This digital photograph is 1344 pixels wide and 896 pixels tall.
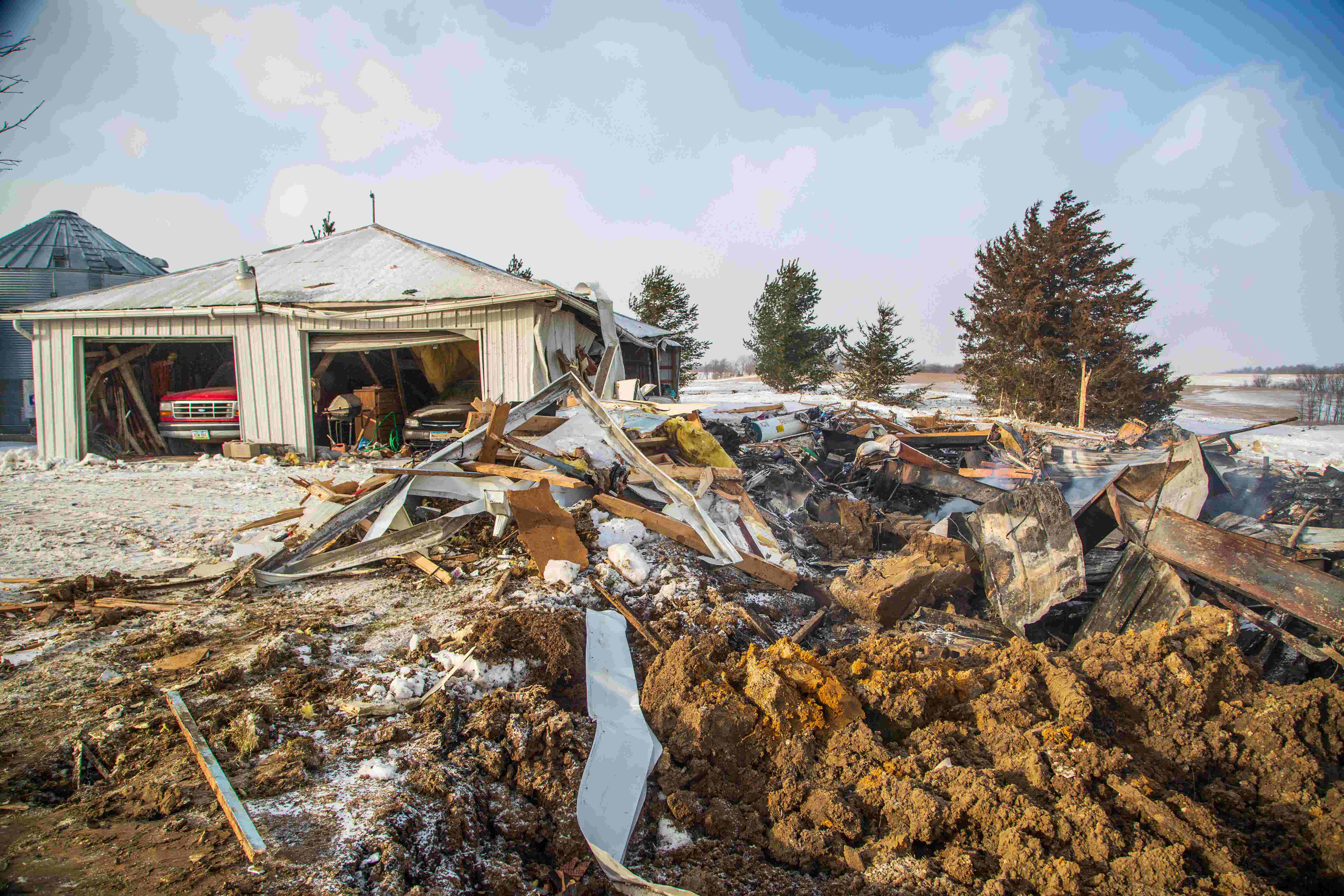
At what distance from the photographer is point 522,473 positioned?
5.21 metres

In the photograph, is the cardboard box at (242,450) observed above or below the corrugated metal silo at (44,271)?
below

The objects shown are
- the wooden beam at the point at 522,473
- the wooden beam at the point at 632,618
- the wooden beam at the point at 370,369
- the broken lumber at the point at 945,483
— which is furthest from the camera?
the wooden beam at the point at 370,369

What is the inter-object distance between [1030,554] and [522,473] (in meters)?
4.14

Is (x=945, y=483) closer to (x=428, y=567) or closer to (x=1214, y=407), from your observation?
(x=428, y=567)

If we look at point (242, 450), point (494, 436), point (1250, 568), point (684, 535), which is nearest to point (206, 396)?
point (242, 450)

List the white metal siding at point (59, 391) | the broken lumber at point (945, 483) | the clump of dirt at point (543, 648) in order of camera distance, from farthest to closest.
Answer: the white metal siding at point (59, 391), the broken lumber at point (945, 483), the clump of dirt at point (543, 648)

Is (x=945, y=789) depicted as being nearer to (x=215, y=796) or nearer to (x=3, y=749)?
(x=215, y=796)

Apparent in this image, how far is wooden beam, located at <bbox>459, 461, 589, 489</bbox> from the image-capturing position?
17.0 feet

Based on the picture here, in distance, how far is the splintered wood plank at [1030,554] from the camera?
4035 mm

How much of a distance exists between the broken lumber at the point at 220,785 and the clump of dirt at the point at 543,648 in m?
1.08

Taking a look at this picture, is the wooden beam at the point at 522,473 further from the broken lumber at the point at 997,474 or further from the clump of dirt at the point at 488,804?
the broken lumber at the point at 997,474

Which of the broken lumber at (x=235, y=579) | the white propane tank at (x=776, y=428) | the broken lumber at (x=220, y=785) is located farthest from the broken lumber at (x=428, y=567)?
the white propane tank at (x=776, y=428)

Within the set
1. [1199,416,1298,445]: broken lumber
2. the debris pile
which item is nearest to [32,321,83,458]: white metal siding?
the debris pile

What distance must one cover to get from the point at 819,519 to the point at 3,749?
6.40 meters
